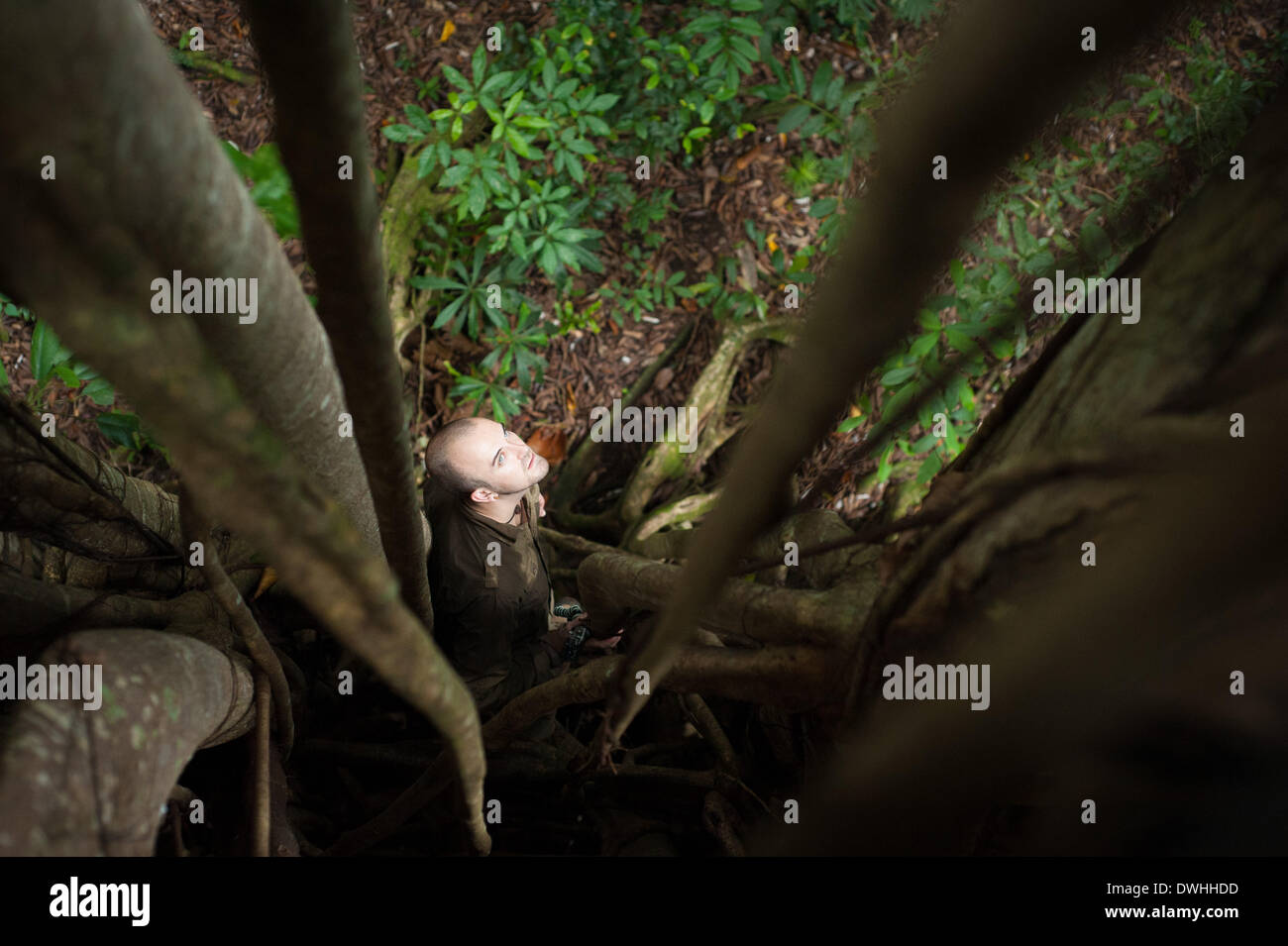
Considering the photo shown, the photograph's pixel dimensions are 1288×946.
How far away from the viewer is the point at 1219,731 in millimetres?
913

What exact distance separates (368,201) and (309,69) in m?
0.21

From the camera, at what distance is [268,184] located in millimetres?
2811

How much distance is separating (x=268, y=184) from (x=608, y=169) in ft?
6.72

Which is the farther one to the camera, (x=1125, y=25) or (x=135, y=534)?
(x=135, y=534)

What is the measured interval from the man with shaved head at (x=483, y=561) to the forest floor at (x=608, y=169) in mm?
1129

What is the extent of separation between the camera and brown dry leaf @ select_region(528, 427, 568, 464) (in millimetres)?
4289

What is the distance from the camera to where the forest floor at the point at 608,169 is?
420cm

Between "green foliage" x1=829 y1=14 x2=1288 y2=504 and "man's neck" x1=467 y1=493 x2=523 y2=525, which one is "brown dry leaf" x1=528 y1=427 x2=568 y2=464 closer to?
"man's neck" x1=467 y1=493 x2=523 y2=525

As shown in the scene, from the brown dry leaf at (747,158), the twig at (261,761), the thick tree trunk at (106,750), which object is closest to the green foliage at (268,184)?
the twig at (261,761)

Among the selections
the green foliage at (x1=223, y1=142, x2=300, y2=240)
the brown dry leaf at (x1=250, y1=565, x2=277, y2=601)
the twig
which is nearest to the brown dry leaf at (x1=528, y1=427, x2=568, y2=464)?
the green foliage at (x1=223, y1=142, x2=300, y2=240)

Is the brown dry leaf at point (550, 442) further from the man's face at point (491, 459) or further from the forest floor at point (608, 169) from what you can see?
the man's face at point (491, 459)
